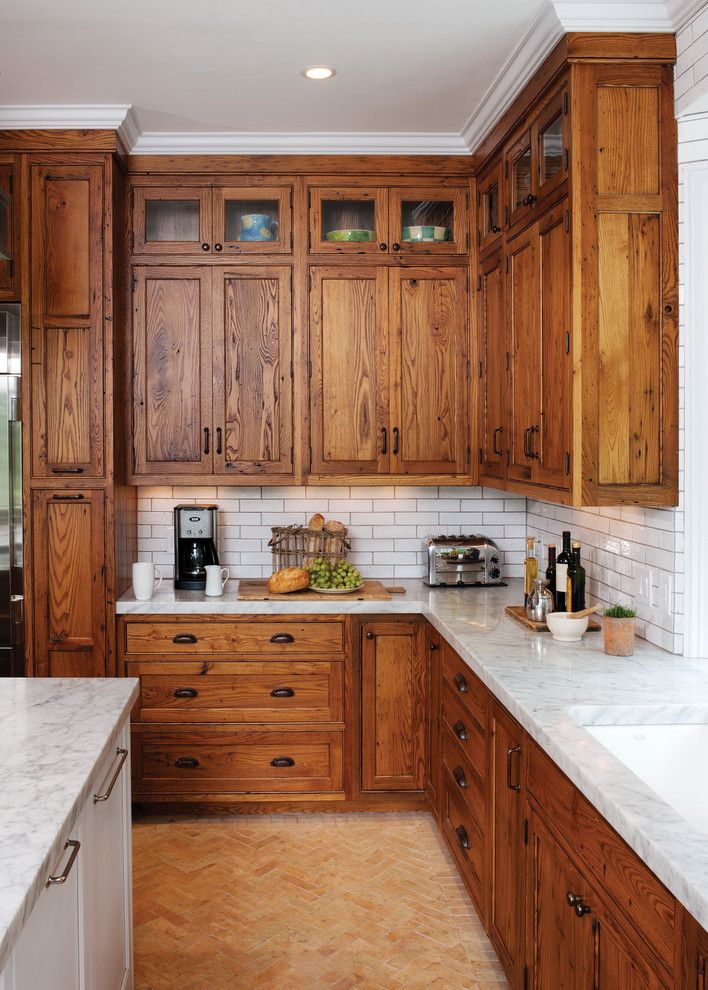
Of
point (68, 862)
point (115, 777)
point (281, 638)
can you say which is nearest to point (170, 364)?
point (281, 638)

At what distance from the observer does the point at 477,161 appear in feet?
13.5

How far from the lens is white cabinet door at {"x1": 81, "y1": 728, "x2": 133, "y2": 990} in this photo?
1.95 m

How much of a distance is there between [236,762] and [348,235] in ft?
8.16

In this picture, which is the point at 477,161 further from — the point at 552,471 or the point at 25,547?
the point at 25,547

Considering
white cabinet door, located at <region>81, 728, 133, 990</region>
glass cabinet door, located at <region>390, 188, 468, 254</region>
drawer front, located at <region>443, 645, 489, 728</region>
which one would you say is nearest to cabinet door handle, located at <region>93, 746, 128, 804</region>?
white cabinet door, located at <region>81, 728, 133, 990</region>

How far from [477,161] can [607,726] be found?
9.21ft

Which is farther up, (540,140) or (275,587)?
(540,140)

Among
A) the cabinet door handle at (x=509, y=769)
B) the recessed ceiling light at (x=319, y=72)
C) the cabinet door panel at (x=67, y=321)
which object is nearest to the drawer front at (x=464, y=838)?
the cabinet door handle at (x=509, y=769)

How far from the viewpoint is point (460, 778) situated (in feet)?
10.8

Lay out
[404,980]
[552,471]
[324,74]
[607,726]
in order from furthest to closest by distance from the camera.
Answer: [324,74] → [552,471] → [404,980] → [607,726]

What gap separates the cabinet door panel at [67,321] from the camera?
3855 millimetres

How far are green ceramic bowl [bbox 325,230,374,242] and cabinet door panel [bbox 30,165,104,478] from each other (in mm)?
1048

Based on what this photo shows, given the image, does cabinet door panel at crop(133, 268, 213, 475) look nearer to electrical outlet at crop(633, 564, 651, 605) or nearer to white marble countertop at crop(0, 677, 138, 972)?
white marble countertop at crop(0, 677, 138, 972)

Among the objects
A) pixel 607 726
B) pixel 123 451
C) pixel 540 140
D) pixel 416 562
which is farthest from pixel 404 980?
pixel 540 140
